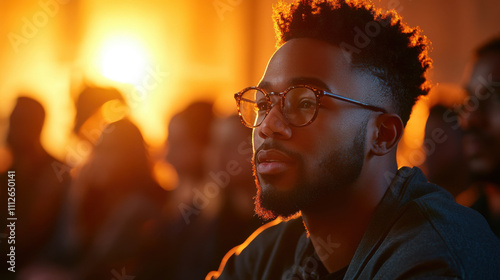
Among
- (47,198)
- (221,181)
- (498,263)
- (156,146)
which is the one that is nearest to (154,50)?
(156,146)

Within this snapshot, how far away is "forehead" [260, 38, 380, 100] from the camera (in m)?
1.32

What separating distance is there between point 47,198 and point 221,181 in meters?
1.29

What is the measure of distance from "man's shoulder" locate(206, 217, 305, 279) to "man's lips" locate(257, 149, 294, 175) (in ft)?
1.40

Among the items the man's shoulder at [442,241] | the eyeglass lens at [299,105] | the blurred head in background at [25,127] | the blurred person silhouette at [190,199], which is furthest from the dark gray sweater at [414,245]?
the blurred head in background at [25,127]

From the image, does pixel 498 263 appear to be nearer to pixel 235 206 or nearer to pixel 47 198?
pixel 235 206

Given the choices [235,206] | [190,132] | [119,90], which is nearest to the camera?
[235,206]

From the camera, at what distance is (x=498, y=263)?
1.08 m

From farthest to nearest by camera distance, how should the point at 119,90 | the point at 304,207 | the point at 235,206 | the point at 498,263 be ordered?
the point at 119,90 < the point at 235,206 < the point at 304,207 < the point at 498,263

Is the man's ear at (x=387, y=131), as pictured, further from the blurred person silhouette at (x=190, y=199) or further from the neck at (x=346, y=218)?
the blurred person silhouette at (x=190, y=199)

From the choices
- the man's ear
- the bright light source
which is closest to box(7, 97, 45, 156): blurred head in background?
the bright light source

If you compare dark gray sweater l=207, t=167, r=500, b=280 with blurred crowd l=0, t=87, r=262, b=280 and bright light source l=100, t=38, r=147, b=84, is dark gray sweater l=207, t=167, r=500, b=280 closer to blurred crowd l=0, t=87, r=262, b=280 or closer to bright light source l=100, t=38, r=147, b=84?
blurred crowd l=0, t=87, r=262, b=280

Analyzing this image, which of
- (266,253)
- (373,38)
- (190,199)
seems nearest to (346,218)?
(266,253)

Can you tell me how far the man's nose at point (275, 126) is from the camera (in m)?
1.29

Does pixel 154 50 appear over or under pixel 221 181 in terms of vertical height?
over
